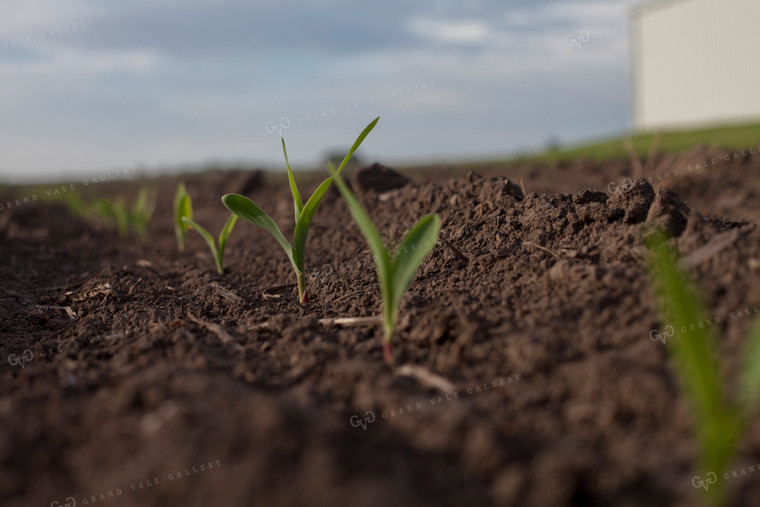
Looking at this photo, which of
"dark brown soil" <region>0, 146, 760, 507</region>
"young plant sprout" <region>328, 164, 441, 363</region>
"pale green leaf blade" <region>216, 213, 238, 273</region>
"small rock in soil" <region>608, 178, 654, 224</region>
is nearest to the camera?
"dark brown soil" <region>0, 146, 760, 507</region>

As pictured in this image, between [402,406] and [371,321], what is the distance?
0.61 meters

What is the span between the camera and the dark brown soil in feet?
3.76

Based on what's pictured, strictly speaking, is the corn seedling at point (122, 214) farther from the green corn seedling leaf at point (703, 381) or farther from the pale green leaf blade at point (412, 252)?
the green corn seedling leaf at point (703, 381)

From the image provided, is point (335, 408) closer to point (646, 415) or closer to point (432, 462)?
point (432, 462)

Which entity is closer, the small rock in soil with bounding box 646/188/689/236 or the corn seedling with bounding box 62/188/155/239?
the small rock in soil with bounding box 646/188/689/236

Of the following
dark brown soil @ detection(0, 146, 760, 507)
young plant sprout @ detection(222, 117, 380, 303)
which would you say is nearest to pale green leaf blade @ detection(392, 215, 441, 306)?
dark brown soil @ detection(0, 146, 760, 507)

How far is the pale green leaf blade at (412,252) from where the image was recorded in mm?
1708

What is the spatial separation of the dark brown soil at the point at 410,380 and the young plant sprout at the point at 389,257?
0.15 m

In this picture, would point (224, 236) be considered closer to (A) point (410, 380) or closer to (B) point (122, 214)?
(A) point (410, 380)

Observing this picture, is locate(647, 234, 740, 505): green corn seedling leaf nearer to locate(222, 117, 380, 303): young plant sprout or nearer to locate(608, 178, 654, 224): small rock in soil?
locate(608, 178, 654, 224): small rock in soil

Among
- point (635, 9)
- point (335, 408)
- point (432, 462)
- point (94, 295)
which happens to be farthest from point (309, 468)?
point (635, 9)

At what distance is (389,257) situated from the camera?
5.71 ft

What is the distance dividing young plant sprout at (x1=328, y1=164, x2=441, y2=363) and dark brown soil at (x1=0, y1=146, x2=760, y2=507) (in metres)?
0.15

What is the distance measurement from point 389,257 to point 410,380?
0.37m
